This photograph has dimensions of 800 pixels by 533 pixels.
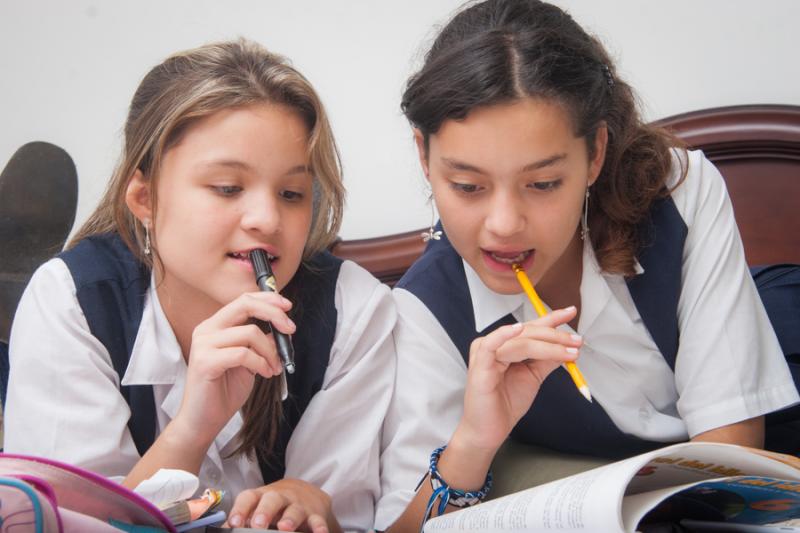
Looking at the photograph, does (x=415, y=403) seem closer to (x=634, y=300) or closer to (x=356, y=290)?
(x=356, y=290)

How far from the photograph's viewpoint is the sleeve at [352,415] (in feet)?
3.40

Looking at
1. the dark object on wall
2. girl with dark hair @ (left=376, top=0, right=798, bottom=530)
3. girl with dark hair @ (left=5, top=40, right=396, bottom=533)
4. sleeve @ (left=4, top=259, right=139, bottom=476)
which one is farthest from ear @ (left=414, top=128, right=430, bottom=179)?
the dark object on wall

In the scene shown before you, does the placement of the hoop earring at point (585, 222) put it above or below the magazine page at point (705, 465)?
above

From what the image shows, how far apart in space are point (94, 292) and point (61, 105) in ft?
3.14

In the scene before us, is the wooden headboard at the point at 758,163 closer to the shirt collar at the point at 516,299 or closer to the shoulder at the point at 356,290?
the shirt collar at the point at 516,299

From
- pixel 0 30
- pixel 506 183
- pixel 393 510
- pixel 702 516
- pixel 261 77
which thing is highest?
pixel 0 30

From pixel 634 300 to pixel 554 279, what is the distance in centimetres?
10

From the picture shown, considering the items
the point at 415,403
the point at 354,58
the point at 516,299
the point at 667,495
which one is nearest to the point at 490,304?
the point at 516,299

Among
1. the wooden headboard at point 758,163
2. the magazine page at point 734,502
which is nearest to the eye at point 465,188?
the magazine page at point 734,502

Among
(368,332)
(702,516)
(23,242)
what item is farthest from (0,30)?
(702,516)

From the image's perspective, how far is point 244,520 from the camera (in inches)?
33.9

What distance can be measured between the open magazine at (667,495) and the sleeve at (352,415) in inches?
13.4

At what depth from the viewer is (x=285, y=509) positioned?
0.90m

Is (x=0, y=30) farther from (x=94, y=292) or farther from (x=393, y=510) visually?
(x=393, y=510)
